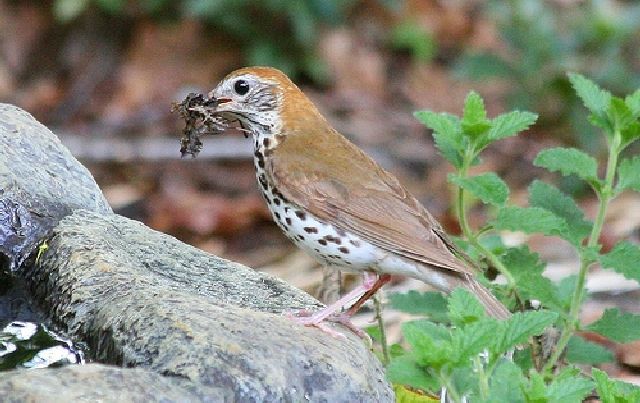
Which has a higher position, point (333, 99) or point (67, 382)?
point (333, 99)

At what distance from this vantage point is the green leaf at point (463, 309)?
130 inches

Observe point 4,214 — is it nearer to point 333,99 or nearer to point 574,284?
point 574,284

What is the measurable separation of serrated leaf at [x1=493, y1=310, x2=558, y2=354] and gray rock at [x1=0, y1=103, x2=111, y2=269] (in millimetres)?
1449

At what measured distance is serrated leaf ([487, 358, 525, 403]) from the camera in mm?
3166

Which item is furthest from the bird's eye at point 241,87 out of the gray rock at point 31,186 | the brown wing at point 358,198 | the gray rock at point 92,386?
the gray rock at point 92,386

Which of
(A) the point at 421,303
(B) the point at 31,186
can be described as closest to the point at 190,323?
(B) the point at 31,186

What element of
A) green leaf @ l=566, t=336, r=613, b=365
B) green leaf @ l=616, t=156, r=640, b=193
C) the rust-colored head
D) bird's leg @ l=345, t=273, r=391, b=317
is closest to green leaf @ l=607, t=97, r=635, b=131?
green leaf @ l=616, t=156, r=640, b=193

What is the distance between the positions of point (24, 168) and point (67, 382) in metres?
1.52

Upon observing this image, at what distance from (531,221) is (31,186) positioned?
157cm

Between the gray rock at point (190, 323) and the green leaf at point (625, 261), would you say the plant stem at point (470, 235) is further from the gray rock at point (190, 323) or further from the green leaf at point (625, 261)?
the gray rock at point (190, 323)

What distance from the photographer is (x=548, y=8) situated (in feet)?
34.1

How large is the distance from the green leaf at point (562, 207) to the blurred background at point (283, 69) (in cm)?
315

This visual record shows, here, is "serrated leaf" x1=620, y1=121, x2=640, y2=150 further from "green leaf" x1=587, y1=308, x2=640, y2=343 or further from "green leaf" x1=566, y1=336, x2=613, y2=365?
"green leaf" x1=566, y1=336, x2=613, y2=365

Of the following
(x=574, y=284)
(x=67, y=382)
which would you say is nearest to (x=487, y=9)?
(x=574, y=284)
